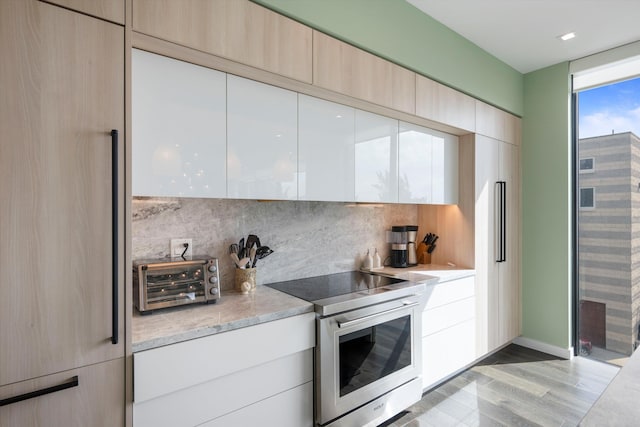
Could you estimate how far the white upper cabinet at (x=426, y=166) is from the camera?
8.73ft

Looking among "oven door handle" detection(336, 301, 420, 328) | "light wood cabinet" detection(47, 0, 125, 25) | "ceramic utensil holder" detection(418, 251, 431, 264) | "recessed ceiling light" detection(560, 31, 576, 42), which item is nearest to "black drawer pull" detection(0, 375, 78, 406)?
"oven door handle" detection(336, 301, 420, 328)

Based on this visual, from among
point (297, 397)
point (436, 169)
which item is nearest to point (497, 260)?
point (436, 169)

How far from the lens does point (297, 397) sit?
181cm

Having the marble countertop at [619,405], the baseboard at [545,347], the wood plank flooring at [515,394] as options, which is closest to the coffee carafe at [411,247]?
the wood plank flooring at [515,394]

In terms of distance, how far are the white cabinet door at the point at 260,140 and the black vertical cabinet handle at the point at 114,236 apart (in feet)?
1.91

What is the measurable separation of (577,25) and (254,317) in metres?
3.27

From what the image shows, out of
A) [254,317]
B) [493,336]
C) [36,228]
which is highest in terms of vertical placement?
[36,228]

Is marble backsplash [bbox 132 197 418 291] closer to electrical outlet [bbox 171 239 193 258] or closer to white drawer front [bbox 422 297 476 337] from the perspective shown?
electrical outlet [bbox 171 239 193 258]

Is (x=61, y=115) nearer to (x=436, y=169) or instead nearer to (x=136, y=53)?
(x=136, y=53)

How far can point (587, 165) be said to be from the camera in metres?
3.38

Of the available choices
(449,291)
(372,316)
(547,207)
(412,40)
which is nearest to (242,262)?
(372,316)

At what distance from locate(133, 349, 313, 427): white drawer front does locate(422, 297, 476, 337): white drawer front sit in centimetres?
111

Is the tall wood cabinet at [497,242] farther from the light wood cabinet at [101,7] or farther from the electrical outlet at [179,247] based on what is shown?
the light wood cabinet at [101,7]

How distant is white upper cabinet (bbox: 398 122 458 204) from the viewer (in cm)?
266
